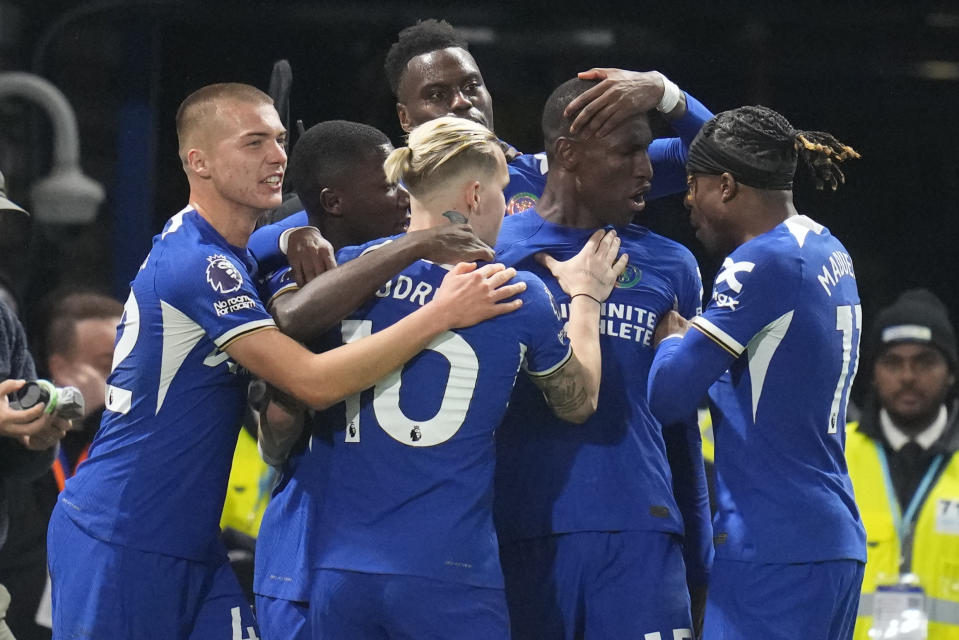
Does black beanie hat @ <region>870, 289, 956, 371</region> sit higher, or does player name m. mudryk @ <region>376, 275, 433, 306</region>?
black beanie hat @ <region>870, 289, 956, 371</region>

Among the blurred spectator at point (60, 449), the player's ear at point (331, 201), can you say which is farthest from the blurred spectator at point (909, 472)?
the blurred spectator at point (60, 449)

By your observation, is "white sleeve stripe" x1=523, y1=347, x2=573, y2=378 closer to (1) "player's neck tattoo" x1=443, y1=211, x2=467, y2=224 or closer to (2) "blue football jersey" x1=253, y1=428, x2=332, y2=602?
(1) "player's neck tattoo" x1=443, y1=211, x2=467, y2=224

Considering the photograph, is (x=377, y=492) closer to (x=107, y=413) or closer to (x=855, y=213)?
(x=107, y=413)

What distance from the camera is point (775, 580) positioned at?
3.48 metres

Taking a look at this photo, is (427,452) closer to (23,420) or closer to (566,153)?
(566,153)

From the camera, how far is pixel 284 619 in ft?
11.8

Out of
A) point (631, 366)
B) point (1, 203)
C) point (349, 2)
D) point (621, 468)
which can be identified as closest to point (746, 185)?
point (631, 366)

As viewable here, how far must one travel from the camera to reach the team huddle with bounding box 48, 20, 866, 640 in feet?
10.4

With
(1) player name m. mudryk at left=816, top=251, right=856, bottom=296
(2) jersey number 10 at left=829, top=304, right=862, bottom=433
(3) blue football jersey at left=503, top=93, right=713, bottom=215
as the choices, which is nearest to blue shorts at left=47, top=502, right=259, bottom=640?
(3) blue football jersey at left=503, top=93, right=713, bottom=215

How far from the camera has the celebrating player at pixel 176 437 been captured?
11.0 feet

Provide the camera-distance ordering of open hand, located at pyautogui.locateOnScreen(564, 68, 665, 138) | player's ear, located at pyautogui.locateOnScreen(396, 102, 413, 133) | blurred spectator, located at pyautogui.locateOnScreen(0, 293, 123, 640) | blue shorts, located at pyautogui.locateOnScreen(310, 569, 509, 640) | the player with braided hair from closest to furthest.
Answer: blue shorts, located at pyautogui.locateOnScreen(310, 569, 509, 640), the player with braided hair, open hand, located at pyautogui.locateOnScreen(564, 68, 665, 138), player's ear, located at pyautogui.locateOnScreen(396, 102, 413, 133), blurred spectator, located at pyautogui.locateOnScreen(0, 293, 123, 640)

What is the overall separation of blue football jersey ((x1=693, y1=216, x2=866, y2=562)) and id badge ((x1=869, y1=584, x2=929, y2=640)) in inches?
81.2

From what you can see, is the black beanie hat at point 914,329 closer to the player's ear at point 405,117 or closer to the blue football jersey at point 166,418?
the player's ear at point 405,117

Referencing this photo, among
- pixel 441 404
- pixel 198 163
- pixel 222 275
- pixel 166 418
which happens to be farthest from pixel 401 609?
pixel 198 163
